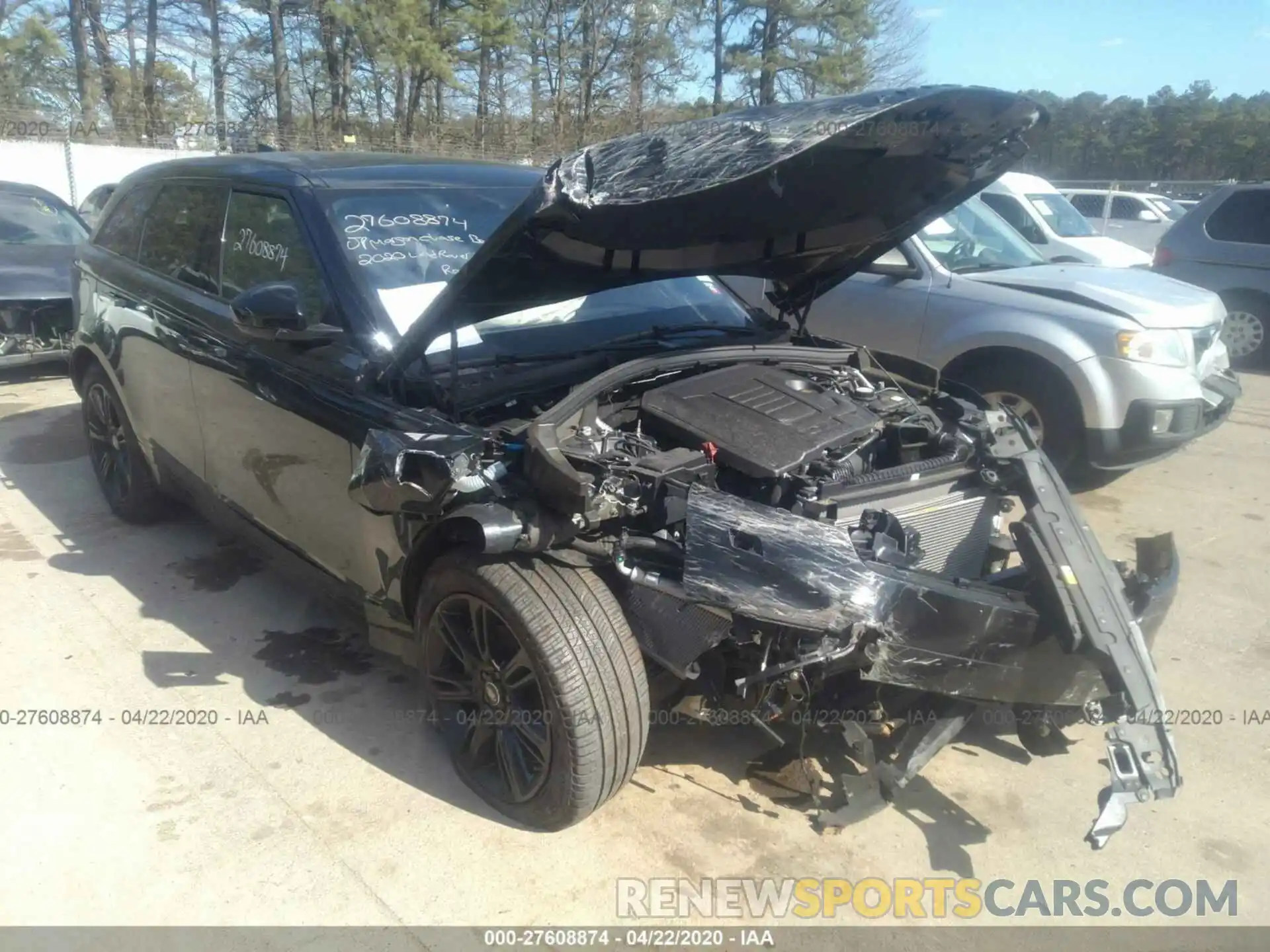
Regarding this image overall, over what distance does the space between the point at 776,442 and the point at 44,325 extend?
7.47 meters

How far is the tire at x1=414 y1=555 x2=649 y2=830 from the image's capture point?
256 centimetres

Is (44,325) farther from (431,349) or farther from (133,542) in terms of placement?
(431,349)

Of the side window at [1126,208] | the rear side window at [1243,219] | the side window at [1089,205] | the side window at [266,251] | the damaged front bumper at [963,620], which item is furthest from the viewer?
the side window at [1089,205]

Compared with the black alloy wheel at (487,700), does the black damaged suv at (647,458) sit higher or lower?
higher

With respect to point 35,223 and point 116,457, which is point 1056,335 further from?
point 35,223

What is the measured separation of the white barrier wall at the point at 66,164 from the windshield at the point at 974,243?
1679 centimetres

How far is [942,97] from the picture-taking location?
2523 mm

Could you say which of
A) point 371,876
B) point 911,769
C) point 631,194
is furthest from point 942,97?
point 371,876

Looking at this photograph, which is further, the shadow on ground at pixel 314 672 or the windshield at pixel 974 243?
the windshield at pixel 974 243

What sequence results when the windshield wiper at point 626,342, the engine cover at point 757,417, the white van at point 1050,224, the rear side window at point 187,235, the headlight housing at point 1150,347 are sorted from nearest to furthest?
the engine cover at point 757,417, the windshield wiper at point 626,342, the rear side window at point 187,235, the headlight housing at point 1150,347, the white van at point 1050,224

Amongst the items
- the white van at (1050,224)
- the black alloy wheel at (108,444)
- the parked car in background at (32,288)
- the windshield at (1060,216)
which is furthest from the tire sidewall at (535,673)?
the windshield at (1060,216)

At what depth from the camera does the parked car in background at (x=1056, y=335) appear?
5.19 meters

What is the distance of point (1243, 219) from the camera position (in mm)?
10305

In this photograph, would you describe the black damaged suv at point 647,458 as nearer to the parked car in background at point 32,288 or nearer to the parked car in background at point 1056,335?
the parked car in background at point 1056,335
